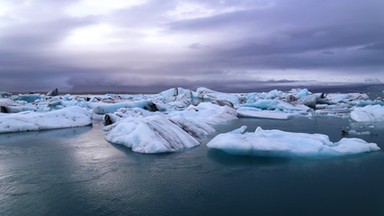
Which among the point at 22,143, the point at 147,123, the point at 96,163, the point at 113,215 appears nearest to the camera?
the point at 113,215

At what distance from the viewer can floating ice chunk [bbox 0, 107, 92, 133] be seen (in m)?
8.59

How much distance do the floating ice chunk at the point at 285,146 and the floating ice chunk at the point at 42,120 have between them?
596cm

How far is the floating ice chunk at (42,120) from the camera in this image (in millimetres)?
8594

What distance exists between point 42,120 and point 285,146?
745cm

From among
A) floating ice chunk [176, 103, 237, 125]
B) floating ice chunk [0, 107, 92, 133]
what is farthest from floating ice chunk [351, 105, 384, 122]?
floating ice chunk [0, 107, 92, 133]

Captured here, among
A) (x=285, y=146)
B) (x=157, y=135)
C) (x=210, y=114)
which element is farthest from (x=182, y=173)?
(x=210, y=114)

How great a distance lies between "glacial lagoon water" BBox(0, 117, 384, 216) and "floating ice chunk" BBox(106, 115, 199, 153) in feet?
0.82

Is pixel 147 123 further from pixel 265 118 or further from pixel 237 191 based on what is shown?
pixel 265 118

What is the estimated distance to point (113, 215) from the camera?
9.81 feet

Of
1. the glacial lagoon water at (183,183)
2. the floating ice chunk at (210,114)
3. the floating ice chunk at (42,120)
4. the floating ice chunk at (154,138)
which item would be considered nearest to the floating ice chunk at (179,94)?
the floating ice chunk at (210,114)

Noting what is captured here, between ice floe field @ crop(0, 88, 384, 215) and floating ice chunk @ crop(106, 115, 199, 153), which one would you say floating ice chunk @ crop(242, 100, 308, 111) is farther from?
floating ice chunk @ crop(106, 115, 199, 153)

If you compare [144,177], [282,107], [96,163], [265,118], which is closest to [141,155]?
[96,163]

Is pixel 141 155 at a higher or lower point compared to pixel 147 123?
lower

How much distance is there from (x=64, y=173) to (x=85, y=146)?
7.04ft
